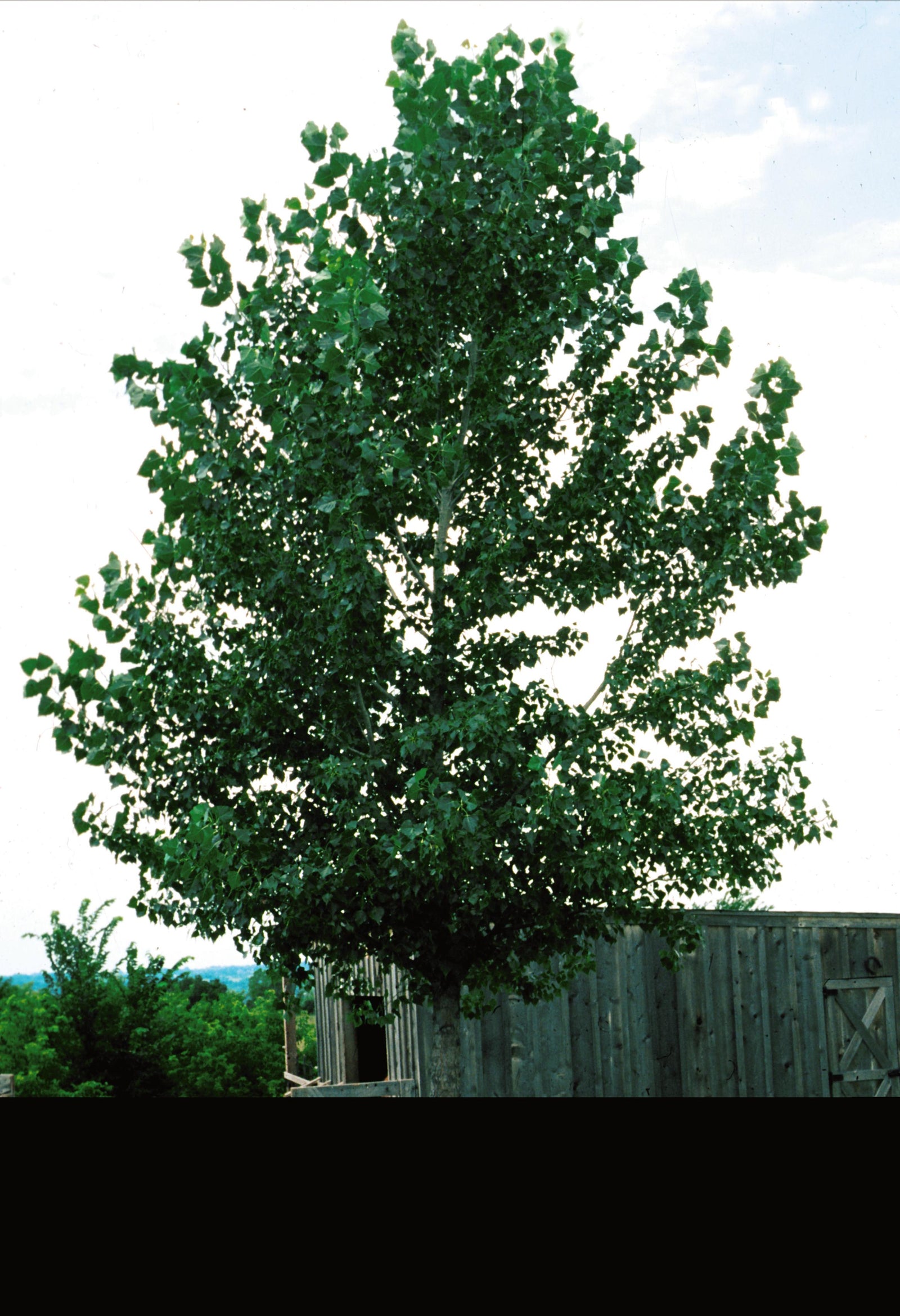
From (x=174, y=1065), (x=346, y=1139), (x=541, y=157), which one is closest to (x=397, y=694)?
(x=541, y=157)

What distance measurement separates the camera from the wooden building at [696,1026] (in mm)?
12438

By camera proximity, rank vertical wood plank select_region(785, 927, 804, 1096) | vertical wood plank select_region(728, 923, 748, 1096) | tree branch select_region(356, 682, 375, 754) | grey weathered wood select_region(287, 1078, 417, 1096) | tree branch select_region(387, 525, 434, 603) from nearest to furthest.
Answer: tree branch select_region(356, 682, 375, 754) → tree branch select_region(387, 525, 434, 603) → grey weathered wood select_region(287, 1078, 417, 1096) → vertical wood plank select_region(728, 923, 748, 1096) → vertical wood plank select_region(785, 927, 804, 1096)

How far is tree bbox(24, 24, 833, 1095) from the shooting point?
8.68 meters

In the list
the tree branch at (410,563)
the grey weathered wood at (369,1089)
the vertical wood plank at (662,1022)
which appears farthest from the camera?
the vertical wood plank at (662,1022)

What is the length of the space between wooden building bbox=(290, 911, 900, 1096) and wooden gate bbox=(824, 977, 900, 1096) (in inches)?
0.9

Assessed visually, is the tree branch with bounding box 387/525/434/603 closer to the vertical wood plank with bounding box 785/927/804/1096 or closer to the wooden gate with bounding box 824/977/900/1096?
the vertical wood plank with bounding box 785/927/804/1096

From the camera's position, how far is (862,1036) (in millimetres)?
16141

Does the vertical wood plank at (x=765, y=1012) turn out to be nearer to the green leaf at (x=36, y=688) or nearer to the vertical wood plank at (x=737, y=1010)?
the vertical wood plank at (x=737, y=1010)

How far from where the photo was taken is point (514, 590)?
31.2 feet

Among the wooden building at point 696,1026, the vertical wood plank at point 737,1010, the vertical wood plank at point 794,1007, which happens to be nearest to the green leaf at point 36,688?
the wooden building at point 696,1026

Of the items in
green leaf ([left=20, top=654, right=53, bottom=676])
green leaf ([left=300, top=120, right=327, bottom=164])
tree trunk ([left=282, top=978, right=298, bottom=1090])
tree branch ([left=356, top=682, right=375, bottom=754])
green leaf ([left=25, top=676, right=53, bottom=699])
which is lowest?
tree trunk ([left=282, top=978, right=298, bottom=1090])

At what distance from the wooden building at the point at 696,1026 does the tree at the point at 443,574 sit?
2.58 m

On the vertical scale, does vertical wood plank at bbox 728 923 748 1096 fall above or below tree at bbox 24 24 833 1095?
below

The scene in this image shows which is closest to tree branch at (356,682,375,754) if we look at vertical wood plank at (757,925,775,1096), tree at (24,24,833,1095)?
tree at (24,24,833,1095)
